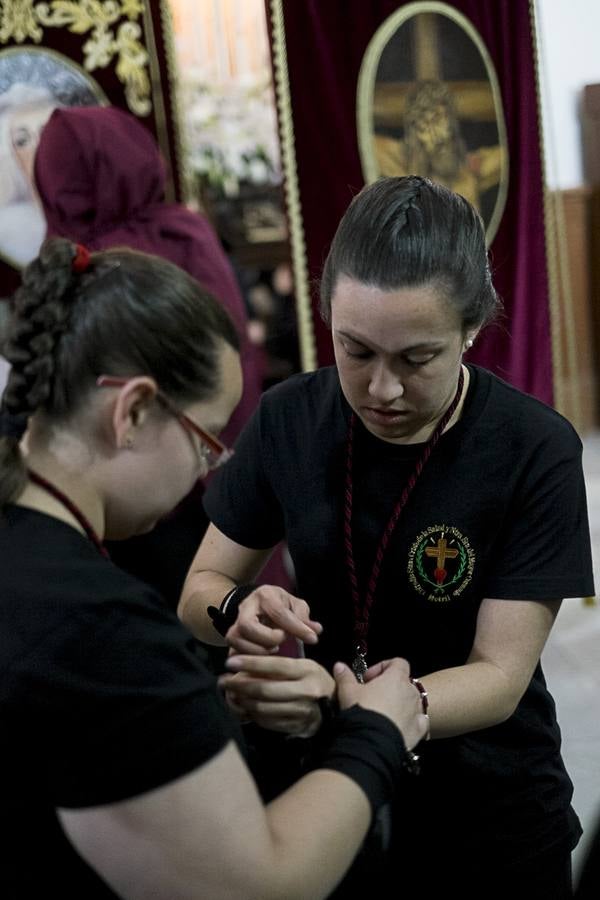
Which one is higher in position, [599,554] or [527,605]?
[527,605]

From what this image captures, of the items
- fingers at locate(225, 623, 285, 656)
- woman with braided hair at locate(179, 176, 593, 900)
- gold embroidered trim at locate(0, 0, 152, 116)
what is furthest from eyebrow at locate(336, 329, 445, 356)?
gold embroidered trim at locate(0, 0, 152, 116)

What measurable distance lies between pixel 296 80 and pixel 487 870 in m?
2.36

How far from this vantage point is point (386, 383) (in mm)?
1366

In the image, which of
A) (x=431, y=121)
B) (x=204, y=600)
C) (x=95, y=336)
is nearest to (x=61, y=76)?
(x=431, y=121)

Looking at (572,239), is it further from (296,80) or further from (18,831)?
(18,831)

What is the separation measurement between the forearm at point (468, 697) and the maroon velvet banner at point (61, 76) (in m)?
2.35

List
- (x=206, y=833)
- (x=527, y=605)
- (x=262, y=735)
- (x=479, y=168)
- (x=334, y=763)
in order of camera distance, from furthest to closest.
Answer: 1. (x=479, y=168)
2. (x=527, y=605)
3. (x=262, y=735)
4. (x=334, y=763)
5. (x=206, y=833)

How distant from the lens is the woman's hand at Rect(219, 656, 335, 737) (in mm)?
1217

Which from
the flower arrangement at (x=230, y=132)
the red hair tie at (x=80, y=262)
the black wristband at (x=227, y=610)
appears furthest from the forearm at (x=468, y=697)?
the flower arrangement at (x=230, y=132)

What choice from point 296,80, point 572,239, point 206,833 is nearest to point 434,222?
point 206,833

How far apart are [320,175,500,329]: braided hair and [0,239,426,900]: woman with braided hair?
11.2 inches

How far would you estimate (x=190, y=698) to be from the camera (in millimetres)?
940

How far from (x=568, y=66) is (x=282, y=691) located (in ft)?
17.5

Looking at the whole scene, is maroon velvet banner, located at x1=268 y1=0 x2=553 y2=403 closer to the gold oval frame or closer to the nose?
Result: the gold oval frame
